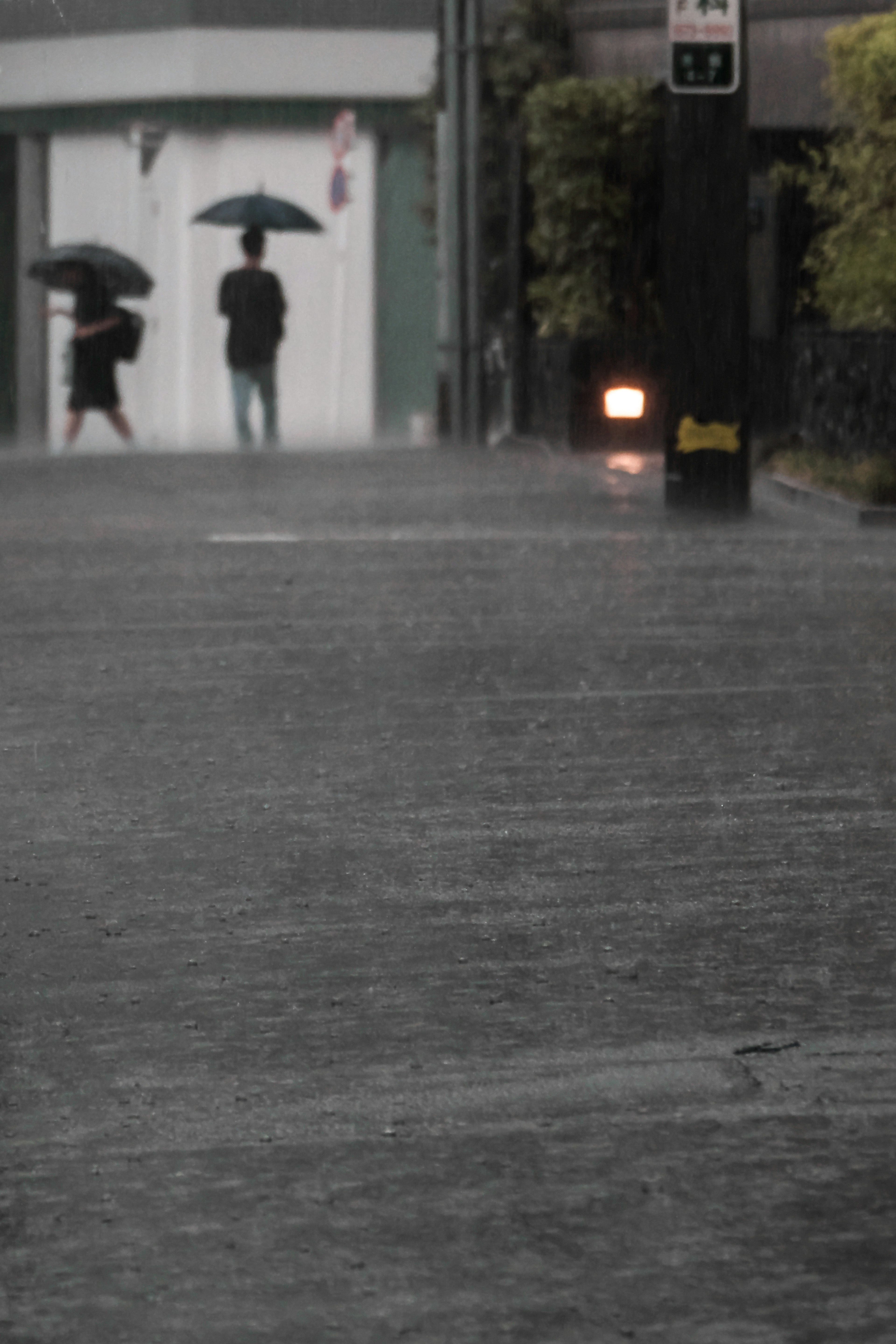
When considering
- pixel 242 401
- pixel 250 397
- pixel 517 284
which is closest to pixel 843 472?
pixel 517 284

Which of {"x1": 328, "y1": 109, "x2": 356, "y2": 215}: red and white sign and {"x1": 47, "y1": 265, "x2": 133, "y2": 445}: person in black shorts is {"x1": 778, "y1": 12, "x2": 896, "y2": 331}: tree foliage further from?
{"x1": 328, "y1": 109, "x2": 356, "y2": 215}: red and white sign

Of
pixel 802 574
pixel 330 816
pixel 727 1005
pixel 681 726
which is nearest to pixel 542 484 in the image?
pixel 802 574

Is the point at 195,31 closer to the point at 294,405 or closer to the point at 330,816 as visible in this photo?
the point at 294,405

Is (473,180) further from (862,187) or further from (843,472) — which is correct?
(843,472)

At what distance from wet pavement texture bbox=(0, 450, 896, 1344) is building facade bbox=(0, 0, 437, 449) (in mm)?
21337

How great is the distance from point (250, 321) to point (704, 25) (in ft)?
32.6

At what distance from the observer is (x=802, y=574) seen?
14.4m

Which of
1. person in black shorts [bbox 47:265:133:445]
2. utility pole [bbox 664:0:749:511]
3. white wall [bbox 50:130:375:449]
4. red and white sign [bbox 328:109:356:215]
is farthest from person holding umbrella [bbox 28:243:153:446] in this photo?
utility pole [bbox 664:0:749:511]

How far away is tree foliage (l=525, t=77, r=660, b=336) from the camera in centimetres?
2550

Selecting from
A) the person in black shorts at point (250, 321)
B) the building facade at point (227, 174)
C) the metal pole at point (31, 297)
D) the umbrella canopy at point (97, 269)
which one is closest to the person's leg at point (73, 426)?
the umbrella canopy at point (97, 269)

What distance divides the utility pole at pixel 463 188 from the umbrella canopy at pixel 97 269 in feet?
9.74

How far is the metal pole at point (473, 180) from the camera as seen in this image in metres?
27.1

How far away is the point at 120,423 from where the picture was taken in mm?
28516

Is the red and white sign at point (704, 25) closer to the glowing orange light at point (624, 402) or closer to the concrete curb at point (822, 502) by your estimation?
the concrete curb at point (822, 502)
